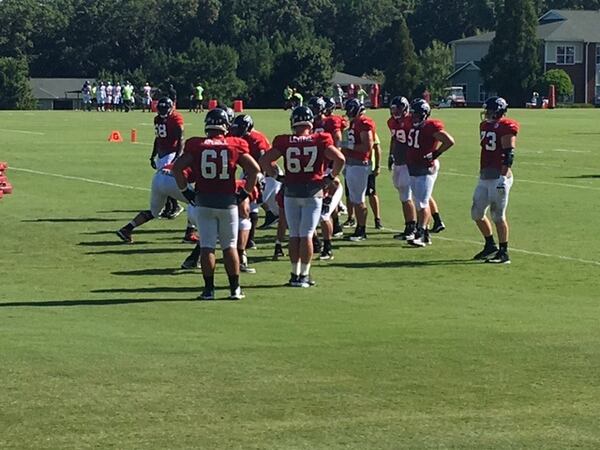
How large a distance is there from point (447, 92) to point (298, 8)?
26.5m

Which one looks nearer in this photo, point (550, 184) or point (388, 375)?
point (388, 375)

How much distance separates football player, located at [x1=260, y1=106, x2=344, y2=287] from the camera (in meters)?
15.8

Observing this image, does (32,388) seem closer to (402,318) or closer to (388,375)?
(388,375)

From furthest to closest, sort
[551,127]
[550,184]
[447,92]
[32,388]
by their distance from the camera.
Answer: [447,92] → [551,127] → [550,184] → [32,388]

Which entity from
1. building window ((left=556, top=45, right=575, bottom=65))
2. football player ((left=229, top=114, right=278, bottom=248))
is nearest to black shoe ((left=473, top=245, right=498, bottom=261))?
football player ((left=229, top=114, right=278, bottom=248))

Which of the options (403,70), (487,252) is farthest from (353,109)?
(403,70)

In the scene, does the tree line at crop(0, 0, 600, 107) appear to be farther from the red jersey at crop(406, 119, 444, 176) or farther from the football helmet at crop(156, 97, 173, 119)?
the red jersey at crop(406, 119, 444, 176)

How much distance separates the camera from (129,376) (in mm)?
10633

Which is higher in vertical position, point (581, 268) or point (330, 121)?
point (330, 121)

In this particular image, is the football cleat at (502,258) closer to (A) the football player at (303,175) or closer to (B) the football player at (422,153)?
(B) the football player at (422,153)

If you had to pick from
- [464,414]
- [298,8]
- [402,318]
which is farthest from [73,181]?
[298,8]

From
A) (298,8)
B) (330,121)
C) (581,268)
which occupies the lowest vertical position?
(581,268)

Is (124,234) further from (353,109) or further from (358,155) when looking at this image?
(353,109)

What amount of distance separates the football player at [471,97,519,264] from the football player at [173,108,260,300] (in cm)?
428
